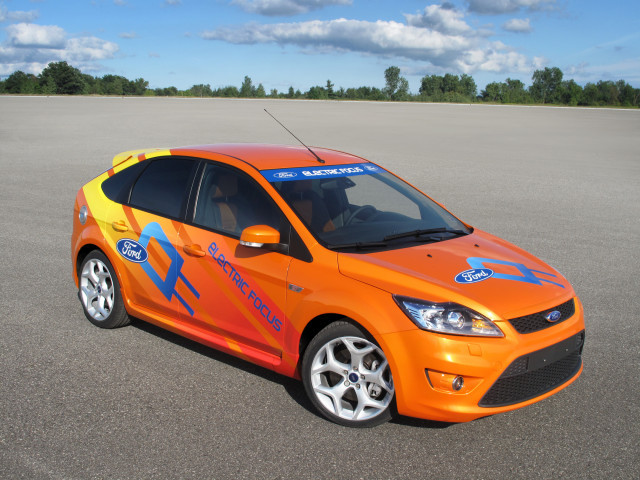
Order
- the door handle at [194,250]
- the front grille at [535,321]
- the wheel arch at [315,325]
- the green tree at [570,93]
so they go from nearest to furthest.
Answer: the front grille at [535,321] → the wheel arch at [315,325] → the door handle at [194,250] → the green tree at [570,93]

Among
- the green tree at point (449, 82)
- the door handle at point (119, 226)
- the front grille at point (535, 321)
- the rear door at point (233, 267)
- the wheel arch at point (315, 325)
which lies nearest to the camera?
the front grille at point (535, 321)

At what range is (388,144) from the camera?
24.7m

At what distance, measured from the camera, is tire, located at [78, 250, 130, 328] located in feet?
17.7

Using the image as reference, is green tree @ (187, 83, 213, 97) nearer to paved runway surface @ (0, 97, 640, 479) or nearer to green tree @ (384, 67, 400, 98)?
green tree @ (384, 67, 400, 98)

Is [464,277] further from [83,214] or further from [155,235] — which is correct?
[83,214]

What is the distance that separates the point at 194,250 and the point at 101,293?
1.38 m

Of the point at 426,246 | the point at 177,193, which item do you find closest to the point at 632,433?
the point at 426,246

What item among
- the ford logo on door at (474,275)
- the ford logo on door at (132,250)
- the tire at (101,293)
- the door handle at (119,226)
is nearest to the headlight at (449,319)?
the ford logo on door at (474,275)

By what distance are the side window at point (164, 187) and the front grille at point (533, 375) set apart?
255 centimetres

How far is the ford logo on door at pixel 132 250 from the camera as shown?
504 cm

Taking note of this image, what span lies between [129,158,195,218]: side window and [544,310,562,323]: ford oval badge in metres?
2.61

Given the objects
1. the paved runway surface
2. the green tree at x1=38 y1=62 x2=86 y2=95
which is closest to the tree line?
the green tree at x1=38 y1=62 x2=86 y2=95

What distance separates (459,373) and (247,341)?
59.6 inches

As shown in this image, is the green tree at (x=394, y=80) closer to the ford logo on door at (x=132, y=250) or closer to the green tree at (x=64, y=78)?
the green tree at (x=64, y=78)
